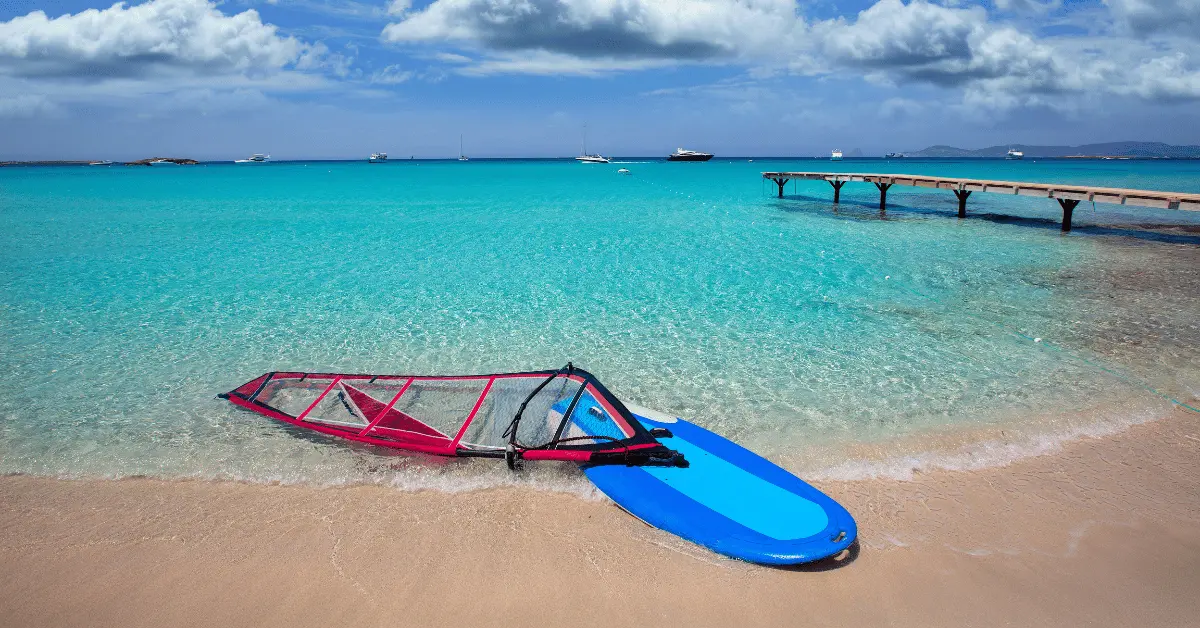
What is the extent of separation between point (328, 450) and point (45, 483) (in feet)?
9.53

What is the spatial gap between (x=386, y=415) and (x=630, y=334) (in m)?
5.29

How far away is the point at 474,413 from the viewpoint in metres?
7.19

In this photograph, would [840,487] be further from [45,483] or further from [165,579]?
[45,483]

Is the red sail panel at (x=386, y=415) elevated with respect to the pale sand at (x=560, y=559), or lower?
elevated

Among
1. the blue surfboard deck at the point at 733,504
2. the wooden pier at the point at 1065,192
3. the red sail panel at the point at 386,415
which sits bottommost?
the blue surfboard deck at the point at 733,504

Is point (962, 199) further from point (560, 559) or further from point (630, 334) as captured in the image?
point (560, 559)

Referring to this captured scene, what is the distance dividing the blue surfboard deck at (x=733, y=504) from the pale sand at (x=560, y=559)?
0.59 ft

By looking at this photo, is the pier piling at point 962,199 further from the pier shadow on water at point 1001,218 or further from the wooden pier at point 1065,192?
the pier shadow on water at point 1001,218

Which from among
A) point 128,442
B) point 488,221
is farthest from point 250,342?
point 488,221

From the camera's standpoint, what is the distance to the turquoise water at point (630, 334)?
24.5 ft

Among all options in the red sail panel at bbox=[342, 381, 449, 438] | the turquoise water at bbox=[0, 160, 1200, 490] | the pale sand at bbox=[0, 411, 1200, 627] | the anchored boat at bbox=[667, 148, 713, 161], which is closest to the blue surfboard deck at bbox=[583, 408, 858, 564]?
the pale sand at bbox=[0, 411, 1200, 627]

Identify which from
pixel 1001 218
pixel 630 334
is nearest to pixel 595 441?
pixel 630 334

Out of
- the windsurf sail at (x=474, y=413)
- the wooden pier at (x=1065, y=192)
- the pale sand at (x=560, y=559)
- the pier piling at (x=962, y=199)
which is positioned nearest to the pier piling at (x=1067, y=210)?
the wooden pier at (x=1065, y=192)

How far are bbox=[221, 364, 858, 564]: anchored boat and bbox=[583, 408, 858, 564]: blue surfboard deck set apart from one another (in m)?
0.01
